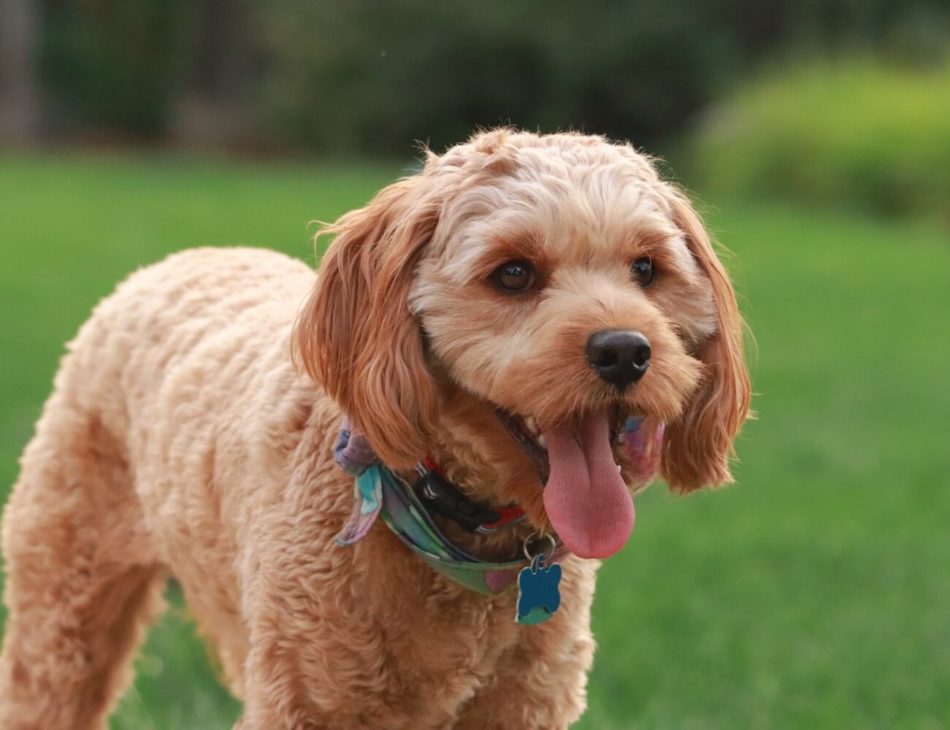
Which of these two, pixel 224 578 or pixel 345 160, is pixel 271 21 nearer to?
pixel 345 160

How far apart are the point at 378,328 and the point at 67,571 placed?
64.1 inches

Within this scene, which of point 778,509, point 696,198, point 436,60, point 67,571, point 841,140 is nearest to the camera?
point 696,198

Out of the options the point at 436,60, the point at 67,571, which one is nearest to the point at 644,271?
the point at 67,571

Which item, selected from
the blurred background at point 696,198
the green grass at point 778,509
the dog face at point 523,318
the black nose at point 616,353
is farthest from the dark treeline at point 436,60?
the black nose at point 616,353

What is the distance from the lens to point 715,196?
78.7 ft

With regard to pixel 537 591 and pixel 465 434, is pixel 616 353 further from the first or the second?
pixel 537 591

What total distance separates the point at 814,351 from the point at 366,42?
782 inches

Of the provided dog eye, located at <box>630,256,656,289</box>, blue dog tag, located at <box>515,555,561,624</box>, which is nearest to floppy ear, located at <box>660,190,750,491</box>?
dog eye, located at <box>630,256,656,289</box>

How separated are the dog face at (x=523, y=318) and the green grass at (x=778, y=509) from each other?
77 cm

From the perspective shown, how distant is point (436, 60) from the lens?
3088 centimetres

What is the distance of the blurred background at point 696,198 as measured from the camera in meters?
6.37

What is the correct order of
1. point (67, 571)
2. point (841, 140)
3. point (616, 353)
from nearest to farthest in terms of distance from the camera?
point (616, 353), point (67, 571), point (841, 140)

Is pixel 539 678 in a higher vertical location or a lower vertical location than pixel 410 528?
lower

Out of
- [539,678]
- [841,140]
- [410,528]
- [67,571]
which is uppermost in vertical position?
[410,528]
